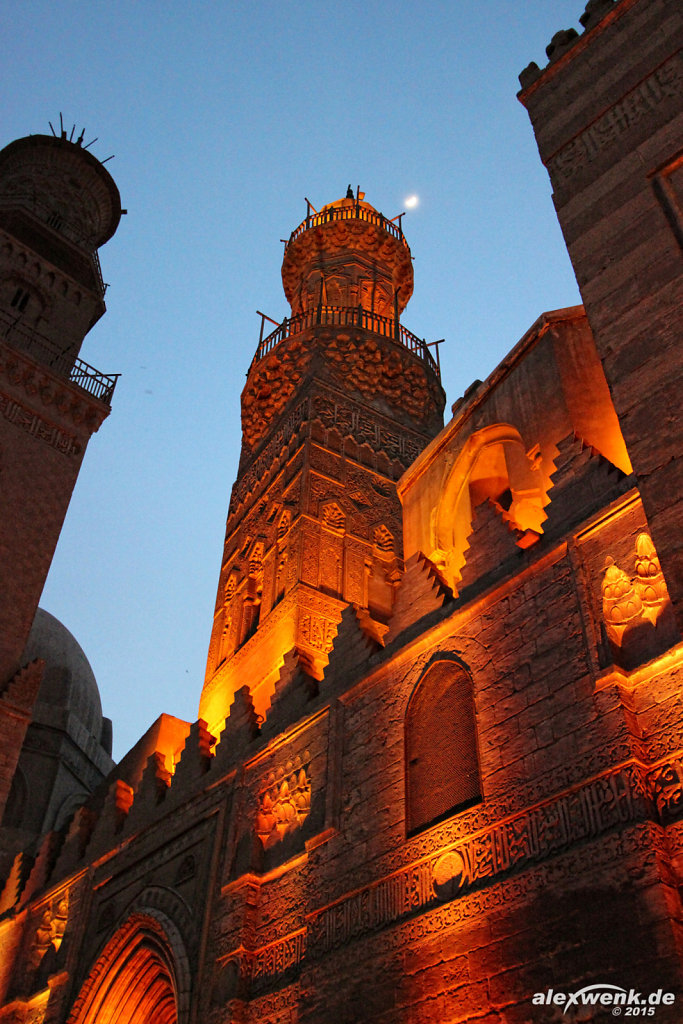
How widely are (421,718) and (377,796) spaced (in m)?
0.73

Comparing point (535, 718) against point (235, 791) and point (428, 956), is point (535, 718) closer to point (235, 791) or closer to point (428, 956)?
point (428, 956)

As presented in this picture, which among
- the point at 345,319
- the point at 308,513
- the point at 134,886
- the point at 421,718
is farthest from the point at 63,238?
the point at 421,718

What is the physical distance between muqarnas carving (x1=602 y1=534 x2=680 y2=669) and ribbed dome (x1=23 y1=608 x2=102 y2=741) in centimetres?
1770

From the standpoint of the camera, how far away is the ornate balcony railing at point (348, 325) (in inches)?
691

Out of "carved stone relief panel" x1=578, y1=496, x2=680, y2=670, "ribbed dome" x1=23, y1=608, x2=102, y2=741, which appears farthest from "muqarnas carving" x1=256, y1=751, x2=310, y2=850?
"ribbed dome" x1=23, y1=608, x2=102, y2=741

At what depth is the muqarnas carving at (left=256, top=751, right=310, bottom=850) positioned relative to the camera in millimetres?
8242

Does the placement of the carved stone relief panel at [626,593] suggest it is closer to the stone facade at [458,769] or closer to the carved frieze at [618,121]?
the stone facade at [458,769]

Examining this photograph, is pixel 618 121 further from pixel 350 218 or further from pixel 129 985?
pixel 350 218

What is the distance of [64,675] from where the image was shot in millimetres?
22875

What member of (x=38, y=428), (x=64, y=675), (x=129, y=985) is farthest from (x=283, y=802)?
(x=64, y=675)

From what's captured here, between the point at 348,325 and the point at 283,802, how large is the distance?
10.9 m

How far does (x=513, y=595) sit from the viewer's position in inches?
274

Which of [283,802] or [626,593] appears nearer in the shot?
[626,593]

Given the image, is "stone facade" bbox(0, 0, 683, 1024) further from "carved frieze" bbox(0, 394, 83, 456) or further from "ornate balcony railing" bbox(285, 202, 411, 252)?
"ornate balcony railing" bbox(285, 202, 411, 252)
